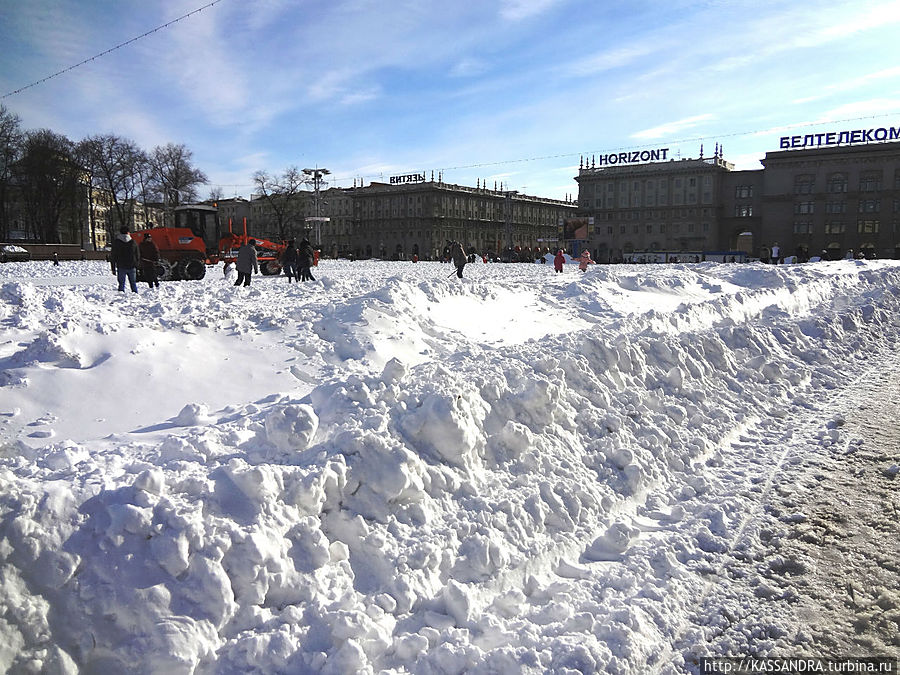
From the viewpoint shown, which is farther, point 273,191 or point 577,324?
point 273,191

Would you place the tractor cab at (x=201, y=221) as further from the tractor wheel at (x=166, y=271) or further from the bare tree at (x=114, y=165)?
the bare tree at (x=114, y=165)

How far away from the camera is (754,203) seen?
90.1 metres

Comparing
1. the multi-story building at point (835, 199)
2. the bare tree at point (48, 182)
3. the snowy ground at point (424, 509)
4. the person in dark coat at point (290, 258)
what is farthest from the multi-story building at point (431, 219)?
the snowy ground at point (424, 509)

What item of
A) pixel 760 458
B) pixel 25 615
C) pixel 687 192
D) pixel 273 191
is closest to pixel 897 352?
pixel 760 458

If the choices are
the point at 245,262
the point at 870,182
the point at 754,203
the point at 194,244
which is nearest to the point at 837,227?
the point at 870,182

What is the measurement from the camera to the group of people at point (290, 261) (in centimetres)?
1772

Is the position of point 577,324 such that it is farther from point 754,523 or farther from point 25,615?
point 25,615

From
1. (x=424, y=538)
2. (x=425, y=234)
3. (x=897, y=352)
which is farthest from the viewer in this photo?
(x=425, y=234)

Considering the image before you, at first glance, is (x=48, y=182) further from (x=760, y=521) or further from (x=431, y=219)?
(x=760, y=521)

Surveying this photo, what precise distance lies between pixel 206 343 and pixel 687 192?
98117mm

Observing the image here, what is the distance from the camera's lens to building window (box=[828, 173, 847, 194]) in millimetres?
81125

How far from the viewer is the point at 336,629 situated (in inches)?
132

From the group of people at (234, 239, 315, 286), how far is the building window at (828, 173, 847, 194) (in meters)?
84.2

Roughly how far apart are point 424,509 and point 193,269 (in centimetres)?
2049
